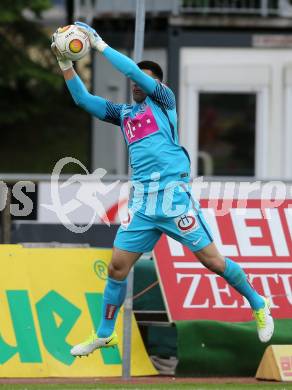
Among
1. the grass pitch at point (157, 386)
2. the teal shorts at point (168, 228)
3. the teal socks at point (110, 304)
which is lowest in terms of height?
the grass pitch at point (157, 386)

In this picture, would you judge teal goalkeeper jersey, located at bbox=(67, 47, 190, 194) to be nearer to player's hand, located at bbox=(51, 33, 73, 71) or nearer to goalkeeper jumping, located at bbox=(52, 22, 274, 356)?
goalkeeper jumping, located at bbox=(52, 22, 274, 356)

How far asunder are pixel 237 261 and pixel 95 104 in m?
1.92

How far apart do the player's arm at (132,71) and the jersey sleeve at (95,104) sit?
0.47 metres

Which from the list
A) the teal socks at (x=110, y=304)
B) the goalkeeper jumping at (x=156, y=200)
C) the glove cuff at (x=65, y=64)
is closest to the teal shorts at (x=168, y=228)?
the goalkeeper jumping at (x=156, y=200)

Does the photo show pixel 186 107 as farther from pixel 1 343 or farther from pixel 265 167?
pixel 1 343

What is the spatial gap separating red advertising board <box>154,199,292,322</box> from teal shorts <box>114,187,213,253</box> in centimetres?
105

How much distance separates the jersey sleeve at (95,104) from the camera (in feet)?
31.4

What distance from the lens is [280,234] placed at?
10609mm

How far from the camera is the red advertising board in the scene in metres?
10.5

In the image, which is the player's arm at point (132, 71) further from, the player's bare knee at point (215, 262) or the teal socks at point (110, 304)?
the teal socks at point (110, 304)

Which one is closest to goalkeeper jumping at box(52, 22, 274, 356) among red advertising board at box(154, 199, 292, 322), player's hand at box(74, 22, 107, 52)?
player's hand at box(74, 22, 107, 52)

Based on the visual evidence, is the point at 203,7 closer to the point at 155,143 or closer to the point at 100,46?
the point at 155,143

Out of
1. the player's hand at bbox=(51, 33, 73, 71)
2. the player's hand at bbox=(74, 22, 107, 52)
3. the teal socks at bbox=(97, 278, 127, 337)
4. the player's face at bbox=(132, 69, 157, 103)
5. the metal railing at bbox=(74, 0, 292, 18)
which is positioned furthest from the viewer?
the metal railing at bbox=(74, 0, 292, 18)

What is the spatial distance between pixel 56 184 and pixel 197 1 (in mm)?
9296
